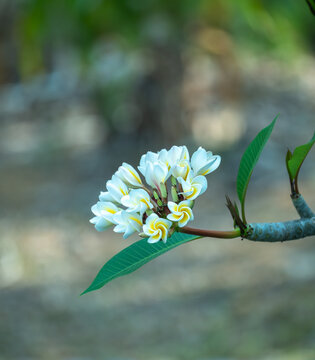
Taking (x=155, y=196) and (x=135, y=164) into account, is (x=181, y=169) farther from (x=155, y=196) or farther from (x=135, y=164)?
(x=135, y=164)

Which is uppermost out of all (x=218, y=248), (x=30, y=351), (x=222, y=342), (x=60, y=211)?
(x=60, y=211)

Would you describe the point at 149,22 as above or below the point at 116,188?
above

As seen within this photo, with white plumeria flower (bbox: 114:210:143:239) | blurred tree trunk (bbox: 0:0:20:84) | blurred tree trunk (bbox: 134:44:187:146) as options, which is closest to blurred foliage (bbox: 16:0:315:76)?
blurred tree trunk (bbox: 134:44:187:146)

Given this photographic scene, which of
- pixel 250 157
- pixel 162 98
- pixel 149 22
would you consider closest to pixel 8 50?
pixel 162 98

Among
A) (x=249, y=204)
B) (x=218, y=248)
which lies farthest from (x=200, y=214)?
(x=218, y=248)

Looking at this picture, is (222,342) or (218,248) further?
(218,248)

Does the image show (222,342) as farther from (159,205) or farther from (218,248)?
(159,205)
